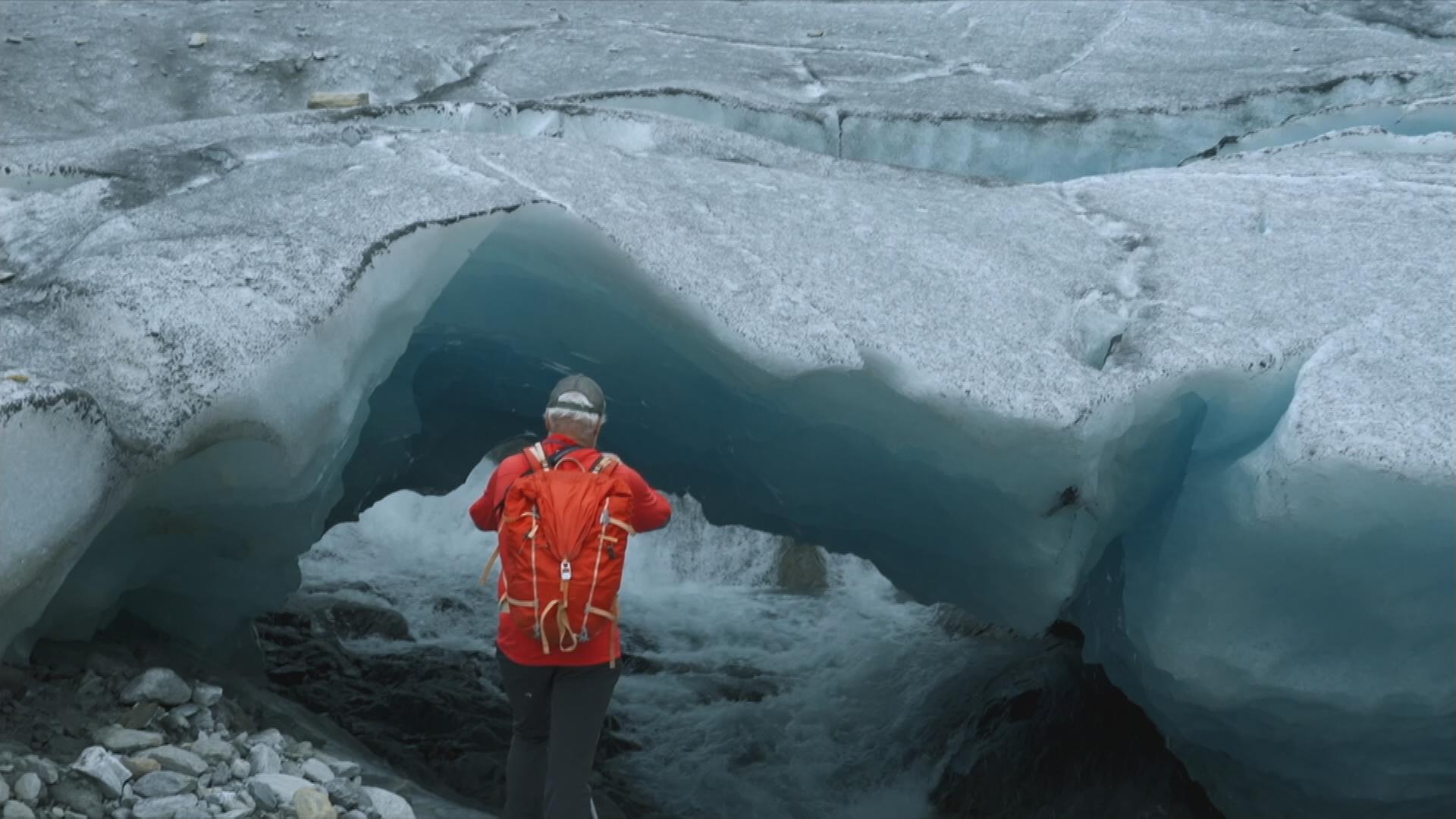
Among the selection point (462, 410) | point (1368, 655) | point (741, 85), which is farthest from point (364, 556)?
point (1368, 655)

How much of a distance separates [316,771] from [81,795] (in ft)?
1.88

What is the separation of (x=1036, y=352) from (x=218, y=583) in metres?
2.57

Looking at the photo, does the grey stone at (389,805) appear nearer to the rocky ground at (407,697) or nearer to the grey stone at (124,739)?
the grey stone at (124,739)

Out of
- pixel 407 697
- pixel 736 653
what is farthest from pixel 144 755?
pixel 736 653

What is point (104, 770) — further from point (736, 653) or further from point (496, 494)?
point (736, 653)

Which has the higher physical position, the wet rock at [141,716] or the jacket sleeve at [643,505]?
the jacket sleeve at [643,505]

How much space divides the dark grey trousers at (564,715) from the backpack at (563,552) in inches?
4.1

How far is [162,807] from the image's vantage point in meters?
2.65

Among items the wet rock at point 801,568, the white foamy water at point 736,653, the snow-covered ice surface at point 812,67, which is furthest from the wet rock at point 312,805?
the wet rock at point 801,568

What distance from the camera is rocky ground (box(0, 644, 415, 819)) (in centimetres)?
265

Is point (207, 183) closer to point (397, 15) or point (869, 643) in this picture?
point (397, 15)

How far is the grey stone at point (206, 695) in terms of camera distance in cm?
331

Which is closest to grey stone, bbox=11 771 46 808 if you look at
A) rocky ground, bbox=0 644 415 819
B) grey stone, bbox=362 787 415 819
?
rocky ground, bbox=0 644 415 819

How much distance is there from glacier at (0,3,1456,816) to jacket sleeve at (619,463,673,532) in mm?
871
